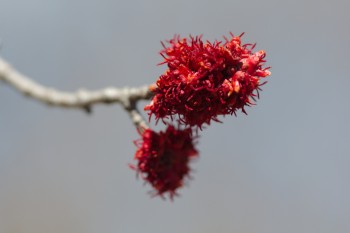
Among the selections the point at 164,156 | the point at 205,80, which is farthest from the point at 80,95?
the point at 205,80

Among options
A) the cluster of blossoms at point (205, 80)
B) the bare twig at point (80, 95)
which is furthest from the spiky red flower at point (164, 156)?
the cluster of blossoms at point (205, 80)

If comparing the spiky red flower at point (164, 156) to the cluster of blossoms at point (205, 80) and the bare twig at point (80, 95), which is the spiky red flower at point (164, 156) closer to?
the bare twig at point (80, 95)

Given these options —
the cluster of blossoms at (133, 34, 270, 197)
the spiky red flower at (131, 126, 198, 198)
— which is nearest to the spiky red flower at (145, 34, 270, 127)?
the cluster of blossoms at (133, 34, 270, 197)

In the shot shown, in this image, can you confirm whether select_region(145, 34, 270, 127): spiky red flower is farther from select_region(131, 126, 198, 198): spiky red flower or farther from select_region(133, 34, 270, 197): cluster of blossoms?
select_region(131, 126, 198, 198): spiky red flower

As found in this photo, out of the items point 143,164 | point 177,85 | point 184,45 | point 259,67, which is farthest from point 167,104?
point 143,164

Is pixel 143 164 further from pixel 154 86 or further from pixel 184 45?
pixel 184 45

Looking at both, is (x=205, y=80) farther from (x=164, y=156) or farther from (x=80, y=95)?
(x=80, y=95)

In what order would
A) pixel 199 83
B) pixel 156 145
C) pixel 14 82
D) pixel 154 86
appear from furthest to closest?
pixel 14 82 → pixel 156 145 → pixel 154 86 → pixel 199 83
